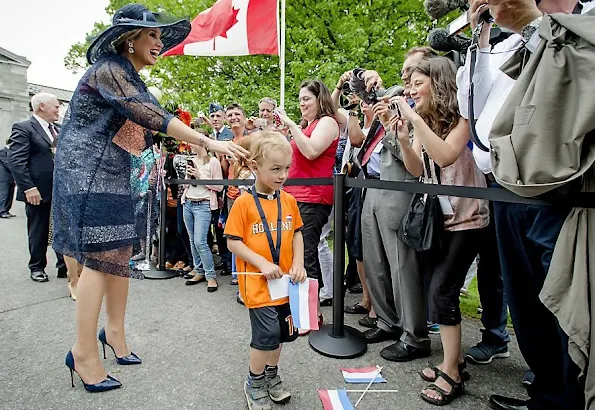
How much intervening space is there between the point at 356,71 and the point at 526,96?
1.64 metres

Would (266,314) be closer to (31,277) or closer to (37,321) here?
(37,321)

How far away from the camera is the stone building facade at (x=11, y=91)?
1100 inches

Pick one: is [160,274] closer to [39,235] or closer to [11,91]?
[39,235]

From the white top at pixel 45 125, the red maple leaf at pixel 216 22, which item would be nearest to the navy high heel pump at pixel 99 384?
the white top at pixel 45 125

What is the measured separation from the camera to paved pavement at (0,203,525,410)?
7.22ft

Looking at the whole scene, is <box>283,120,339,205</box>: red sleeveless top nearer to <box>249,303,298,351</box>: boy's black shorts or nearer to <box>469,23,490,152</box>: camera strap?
<box>249,303,298,351</box>: boy's black shorts

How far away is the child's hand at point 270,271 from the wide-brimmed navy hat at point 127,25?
4.96ft

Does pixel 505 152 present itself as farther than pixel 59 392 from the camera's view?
No

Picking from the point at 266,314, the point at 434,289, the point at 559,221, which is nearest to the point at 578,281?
the point at 559,221

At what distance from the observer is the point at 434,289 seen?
2.32m

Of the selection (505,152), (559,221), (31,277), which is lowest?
(31,277)

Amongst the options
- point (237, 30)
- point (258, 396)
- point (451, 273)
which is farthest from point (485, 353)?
point (237, 30)

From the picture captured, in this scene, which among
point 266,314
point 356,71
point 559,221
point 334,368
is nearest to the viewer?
point 559,221

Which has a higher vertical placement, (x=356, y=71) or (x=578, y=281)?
(x=356, y=71)
